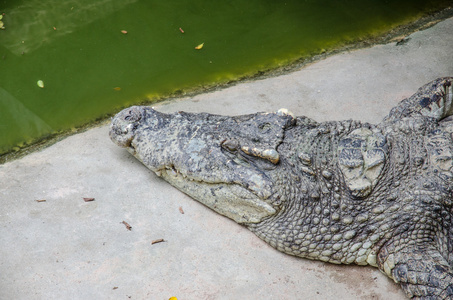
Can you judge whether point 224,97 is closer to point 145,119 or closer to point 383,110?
point 145,119

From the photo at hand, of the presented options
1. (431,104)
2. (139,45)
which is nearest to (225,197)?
(431,104)

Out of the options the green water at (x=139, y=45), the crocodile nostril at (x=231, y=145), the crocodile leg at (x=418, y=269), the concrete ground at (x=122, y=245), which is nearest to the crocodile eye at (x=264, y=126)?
the crocodile nostril at (x=231, y=145)

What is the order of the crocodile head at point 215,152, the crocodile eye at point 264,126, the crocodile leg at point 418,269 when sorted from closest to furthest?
the crocodile leg at point 418,269, the crocodile head at point 215,152, the crocodile eye at point 264,126

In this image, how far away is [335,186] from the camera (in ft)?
11.9

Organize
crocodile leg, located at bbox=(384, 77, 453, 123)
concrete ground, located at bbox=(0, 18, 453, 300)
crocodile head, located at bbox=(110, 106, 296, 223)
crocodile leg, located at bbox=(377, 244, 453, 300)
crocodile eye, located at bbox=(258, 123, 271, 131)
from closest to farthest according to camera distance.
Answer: crocodile leg, located at bbox=(377, 244, 453, 300)
concrete ground, located at bbox=(0, 18, 453, 300)
crocodile head, located at bbox=(110, 106, 296, 223)
crocodile eye, located at bbox=(258, 123, 271, 131)
crocodile leg, located at bbox=(384, 77, 453, 123)

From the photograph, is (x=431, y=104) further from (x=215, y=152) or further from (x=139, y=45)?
(x=139, y=45)

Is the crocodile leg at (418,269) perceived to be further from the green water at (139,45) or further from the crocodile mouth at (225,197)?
the green water at (139,45)

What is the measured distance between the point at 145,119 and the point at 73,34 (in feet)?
8.45

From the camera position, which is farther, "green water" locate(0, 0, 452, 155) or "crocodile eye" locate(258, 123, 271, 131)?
"green water" locate(0, 0, 452, 155)

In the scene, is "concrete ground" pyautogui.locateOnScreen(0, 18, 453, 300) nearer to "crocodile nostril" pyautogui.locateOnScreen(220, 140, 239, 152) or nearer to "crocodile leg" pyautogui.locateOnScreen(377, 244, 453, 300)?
"crocodile leg" pyautogui.locateOnScreen(377, 244, 453, 300)

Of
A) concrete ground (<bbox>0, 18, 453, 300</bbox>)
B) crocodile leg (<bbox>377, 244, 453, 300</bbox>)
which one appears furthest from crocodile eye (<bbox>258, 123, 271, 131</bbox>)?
crocodile leg (<bbox>377, 244, 453, 300</bbox>)

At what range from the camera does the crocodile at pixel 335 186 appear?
3.54 meters

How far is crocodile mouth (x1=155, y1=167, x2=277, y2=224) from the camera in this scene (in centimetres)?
368

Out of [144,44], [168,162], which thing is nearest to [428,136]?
[168,162]
